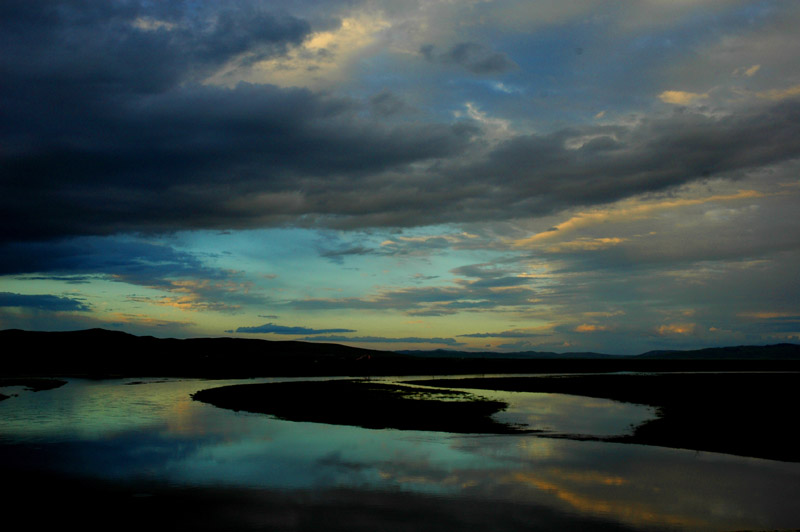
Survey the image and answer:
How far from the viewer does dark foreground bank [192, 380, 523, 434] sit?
4109 centimetres

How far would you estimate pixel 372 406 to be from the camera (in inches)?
2041

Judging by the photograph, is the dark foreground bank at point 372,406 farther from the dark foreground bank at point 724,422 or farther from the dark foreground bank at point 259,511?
the dark foreground bank at point 259,511

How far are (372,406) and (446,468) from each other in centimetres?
2571

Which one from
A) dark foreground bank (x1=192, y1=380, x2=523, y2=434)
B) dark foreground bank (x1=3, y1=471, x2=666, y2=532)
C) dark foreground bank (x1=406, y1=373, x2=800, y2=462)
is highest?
dark foreground bank (x1=406, y1=373, x2=800, y2=462)

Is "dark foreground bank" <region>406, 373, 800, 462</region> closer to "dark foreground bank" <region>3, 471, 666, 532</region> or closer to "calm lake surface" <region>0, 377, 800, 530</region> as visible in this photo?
"calm lake surface" <region>0, 377, 800, 530</region>

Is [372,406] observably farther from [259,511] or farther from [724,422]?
[259,511]

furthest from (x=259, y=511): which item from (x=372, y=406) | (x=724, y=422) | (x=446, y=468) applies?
(x=724, y=422)

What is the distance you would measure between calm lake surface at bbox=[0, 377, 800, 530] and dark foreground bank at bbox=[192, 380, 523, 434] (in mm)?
2881

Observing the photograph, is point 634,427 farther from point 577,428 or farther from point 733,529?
point 733,529

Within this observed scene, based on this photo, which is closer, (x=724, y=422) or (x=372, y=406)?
(x=724, y=422)

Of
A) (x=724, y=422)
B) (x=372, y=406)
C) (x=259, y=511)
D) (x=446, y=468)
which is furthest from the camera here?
(x=372, y=406)

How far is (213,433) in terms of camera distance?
38.1 metres

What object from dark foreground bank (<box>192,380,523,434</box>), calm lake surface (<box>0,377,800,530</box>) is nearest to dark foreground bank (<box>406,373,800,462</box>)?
calm lake surface (<box>0,377,800,530</box>)

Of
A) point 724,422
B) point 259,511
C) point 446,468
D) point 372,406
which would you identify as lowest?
point 372,406
